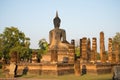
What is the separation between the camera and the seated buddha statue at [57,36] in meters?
37.1

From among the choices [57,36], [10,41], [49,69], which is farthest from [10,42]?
[49,69]

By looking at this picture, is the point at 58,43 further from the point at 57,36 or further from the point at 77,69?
the point at 77,69

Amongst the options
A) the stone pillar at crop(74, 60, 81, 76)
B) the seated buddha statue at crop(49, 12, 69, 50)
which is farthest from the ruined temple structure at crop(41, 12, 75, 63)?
the stone pillar at crop(74, 60, 81, 76)

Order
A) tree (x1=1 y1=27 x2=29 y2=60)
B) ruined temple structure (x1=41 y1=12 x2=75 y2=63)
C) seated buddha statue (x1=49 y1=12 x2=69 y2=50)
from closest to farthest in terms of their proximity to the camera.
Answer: ruined temple structure (x1=41 y1=12 x2=75 y2=63), seated buddha statue (x1=49 y1=12 x2=69 y2=50), tree (x1=1 y1=27 x2=29 y2=60)

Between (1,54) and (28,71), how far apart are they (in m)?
17.0

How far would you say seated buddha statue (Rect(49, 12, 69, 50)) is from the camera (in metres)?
37.1

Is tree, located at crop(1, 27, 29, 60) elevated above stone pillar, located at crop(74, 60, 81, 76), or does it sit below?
above

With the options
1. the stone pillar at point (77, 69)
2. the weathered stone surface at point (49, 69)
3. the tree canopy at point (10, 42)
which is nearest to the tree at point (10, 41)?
the tree canopy at point (10, 42)

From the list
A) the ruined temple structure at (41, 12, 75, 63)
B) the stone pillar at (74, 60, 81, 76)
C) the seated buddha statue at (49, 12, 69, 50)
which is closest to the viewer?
the stone pillar at (74, 60, 81, 76)

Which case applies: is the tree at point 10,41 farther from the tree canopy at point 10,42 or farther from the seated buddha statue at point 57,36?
the seated buddha statue at point 57,36

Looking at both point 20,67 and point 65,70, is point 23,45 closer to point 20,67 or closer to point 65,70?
point 20,67

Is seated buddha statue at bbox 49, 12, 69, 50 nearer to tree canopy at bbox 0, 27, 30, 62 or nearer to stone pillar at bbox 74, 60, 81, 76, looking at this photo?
tree canopy at bbox 0, 27, 30, 62

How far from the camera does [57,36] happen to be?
38125 mm

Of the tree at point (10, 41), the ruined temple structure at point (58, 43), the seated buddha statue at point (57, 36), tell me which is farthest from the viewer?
the tree at point (10, 41)
